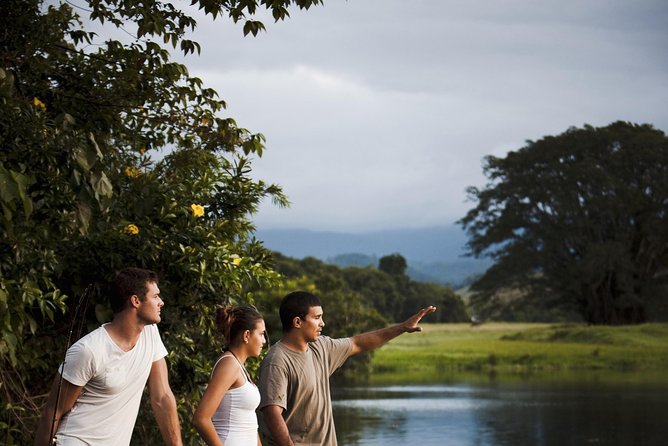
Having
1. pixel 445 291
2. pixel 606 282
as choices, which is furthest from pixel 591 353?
pixel 445 291

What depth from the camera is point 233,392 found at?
Answer: 19.1 ft

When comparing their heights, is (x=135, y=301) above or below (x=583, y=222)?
below

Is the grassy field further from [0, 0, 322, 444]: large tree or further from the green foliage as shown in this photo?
[0, 0, 322, 444]: large tree

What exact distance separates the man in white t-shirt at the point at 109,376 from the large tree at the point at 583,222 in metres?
48.5

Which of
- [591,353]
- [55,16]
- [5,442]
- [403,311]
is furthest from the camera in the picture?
[403,311]

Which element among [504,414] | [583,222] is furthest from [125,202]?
[583,222]

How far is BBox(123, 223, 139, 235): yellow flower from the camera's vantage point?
31.1 ft

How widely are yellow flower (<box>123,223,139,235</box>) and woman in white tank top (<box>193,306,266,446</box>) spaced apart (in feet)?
11.9

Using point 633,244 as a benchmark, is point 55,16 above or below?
below

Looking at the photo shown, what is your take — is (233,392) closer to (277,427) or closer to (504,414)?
(277,427)

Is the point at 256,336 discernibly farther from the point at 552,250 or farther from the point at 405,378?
the point at 552,250

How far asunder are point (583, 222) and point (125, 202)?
4751cm

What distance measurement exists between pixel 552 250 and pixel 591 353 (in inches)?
366

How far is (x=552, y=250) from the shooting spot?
56594mm
